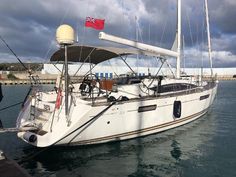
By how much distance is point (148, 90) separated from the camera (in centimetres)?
1388

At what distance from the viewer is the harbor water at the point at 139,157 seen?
29.9 feet

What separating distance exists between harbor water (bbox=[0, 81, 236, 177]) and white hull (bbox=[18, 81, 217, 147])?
36cm

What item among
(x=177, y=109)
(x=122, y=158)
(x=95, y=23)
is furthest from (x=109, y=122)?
(x=177, y=109)

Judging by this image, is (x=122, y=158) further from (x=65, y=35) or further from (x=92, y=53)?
(x=92, y=53)

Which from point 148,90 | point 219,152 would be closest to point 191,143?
point 219,152

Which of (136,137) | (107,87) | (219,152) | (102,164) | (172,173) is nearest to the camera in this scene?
(172,173)

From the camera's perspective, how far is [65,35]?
969 centimetres

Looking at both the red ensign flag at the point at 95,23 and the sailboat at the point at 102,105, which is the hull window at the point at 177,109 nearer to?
the sailboat at the point at 102,105

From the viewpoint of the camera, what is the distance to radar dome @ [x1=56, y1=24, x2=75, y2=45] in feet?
31.8

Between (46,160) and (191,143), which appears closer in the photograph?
(46,160)

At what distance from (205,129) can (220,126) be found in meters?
1.31

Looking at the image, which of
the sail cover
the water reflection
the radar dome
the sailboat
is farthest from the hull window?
the radar dome

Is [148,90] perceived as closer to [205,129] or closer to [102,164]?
[205,129]

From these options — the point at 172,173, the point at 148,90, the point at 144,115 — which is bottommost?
the point at 172,173
